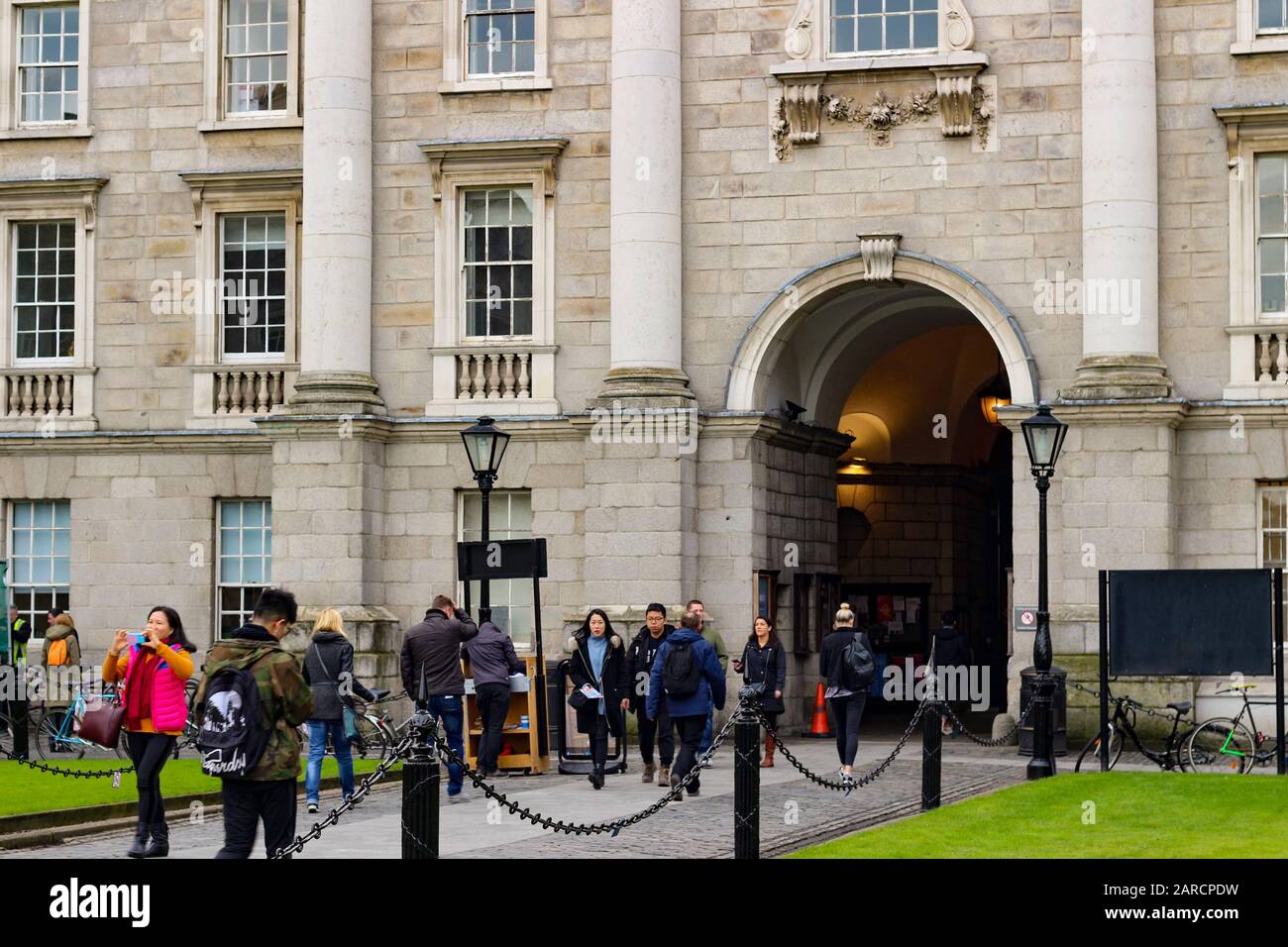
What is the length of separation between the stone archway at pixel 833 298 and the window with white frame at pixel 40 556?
10.1 m

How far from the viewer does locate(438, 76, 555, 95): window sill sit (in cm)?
3150

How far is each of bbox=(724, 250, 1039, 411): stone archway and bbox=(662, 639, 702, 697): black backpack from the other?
906 centimetres

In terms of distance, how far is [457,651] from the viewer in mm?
22719

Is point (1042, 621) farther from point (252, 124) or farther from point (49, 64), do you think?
point (49, 64)

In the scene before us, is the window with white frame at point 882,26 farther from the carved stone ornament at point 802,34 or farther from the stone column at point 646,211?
the stone column at point 646,211

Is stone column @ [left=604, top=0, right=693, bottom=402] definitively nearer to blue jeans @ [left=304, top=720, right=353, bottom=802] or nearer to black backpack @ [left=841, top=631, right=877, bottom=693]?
black backpack @ [left=841, top=631, right=877, bottom=693]

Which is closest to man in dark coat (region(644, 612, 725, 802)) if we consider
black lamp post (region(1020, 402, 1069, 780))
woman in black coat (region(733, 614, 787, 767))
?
woman in black coat (region(733, 614, 787, 767))

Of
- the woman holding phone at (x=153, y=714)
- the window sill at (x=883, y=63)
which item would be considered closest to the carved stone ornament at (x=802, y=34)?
the window sill at (x=883, y=63)

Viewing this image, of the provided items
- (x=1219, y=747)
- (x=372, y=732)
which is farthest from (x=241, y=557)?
(x=1219, y=747)

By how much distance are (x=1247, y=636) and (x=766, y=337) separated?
8603 millimetres

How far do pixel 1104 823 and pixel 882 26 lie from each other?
14657mm

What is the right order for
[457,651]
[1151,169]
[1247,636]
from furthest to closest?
[1151,169], [1247,636], [457,651]

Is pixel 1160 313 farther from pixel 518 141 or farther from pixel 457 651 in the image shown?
pixel 457 651
